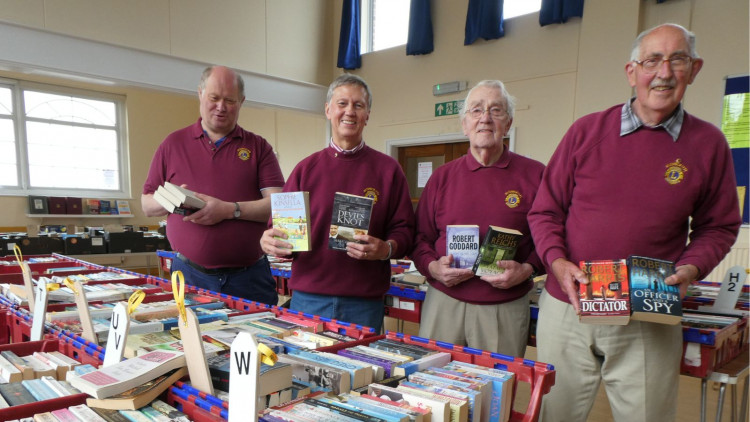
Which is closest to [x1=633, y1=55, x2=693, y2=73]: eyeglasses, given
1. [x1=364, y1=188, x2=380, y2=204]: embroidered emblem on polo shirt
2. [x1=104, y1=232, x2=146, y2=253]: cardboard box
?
[x1=364, y1=188, x2=380, y2=204]: embroidered emblem on polo shirt

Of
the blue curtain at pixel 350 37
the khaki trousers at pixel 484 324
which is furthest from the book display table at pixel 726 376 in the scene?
the blue curtain at pixel 350 37

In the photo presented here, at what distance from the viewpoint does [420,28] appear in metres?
6.82

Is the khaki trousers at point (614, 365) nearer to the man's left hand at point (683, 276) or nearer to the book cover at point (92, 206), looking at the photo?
the man's left hand at point (683, 276)

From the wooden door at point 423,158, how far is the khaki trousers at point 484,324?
4.97 metres

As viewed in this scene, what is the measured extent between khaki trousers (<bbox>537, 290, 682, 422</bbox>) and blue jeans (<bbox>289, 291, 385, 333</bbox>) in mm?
711

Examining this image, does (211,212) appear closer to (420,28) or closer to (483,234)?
(483,234)

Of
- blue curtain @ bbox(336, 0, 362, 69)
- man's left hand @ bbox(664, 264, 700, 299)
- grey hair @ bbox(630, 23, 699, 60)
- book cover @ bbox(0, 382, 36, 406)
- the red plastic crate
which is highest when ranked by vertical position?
blue curtain @ bbox(336, 0, 362, 69)

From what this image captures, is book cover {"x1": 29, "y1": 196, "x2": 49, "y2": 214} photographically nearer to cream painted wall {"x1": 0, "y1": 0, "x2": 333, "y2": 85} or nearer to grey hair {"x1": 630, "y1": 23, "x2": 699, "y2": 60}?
cream painted wall {"x1": 0, "y1": 0, "x2": 333, "y2": 85}

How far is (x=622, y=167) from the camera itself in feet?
4.81

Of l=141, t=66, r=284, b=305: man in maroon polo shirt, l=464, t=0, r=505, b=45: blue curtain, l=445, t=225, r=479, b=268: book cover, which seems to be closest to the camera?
l=445, t=225, r=479, b=268: book cover

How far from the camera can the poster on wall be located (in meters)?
4.42

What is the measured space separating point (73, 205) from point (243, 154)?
7.78 m

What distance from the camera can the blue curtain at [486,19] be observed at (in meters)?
6.02

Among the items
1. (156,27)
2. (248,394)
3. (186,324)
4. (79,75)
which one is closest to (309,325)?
(186,324)
